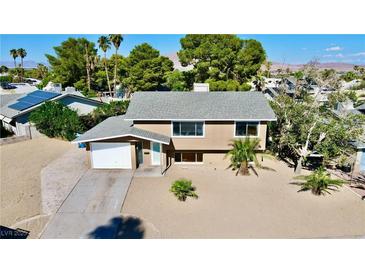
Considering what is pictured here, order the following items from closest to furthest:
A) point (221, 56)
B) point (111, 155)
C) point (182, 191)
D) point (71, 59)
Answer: point (182, 191) < point (111, 155) < point (221, 56) < point (71, 59)

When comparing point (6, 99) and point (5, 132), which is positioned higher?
point (6, 99)

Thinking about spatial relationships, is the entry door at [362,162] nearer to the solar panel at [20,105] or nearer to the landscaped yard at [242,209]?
the landscaped yard at [242,209]

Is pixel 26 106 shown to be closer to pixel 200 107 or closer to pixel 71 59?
pixel 200 107

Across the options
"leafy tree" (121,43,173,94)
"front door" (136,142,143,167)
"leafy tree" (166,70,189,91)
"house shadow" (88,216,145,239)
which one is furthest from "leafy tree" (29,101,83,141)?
"leafy tree" (166,70,189,91)

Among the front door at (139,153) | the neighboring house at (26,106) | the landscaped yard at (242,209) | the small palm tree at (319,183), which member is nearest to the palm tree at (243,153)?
the landscaped yard at (242,209)

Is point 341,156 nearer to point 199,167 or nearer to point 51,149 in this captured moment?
→ point 199,167

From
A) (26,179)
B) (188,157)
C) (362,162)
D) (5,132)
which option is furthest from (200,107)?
(5,132)

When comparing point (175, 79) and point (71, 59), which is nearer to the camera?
point (175, 79)

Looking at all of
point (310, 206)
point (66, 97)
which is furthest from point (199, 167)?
point (66, 97)
